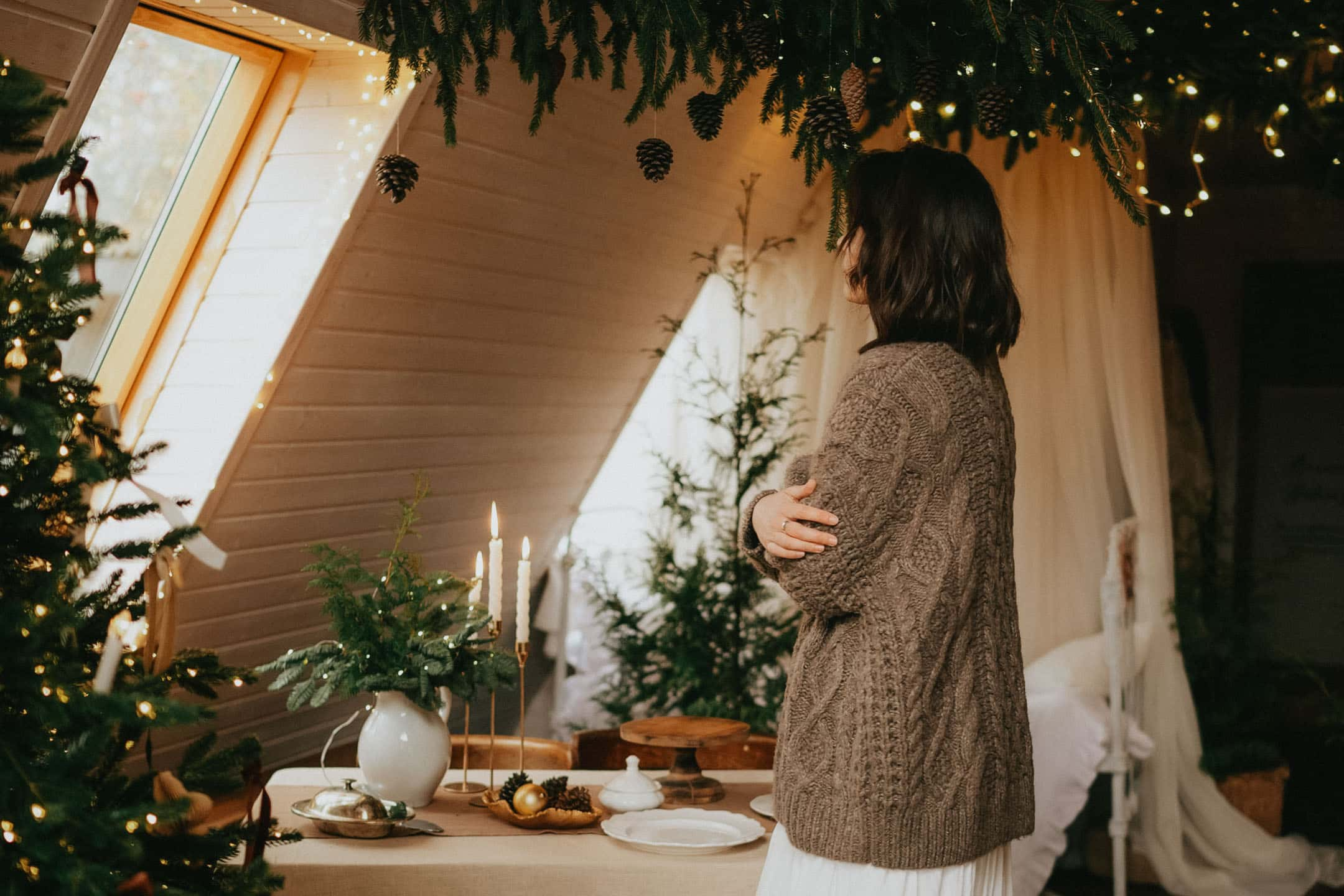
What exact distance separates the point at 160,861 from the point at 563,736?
3278 mm

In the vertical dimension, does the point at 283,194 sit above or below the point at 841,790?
above

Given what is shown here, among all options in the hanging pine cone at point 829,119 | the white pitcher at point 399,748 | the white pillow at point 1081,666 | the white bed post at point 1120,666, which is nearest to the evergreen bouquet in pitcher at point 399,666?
the white pitcher at point 399,748

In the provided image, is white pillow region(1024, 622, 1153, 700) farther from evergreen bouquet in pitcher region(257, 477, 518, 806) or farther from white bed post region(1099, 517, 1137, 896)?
evergreen bouquet in pitcher region(257, 477, 518, 806)

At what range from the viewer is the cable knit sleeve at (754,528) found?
1520mm

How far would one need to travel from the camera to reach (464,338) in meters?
3.11

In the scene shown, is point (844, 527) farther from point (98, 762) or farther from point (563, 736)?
point (563, 736)

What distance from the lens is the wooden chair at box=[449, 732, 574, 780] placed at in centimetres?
262

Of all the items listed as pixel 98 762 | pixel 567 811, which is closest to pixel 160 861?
pixel 98 762

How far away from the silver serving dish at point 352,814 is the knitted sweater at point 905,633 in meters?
0.69

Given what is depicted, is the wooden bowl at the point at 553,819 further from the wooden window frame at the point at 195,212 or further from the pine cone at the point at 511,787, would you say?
the wooden window frame at the point at 195,212

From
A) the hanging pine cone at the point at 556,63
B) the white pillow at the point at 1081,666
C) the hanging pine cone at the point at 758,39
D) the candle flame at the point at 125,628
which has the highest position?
the hanging pine cone at the point at 758,39

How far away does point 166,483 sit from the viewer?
2.74 m

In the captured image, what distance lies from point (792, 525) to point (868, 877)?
40 centimetres

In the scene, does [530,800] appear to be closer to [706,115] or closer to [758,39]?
[706,115]
